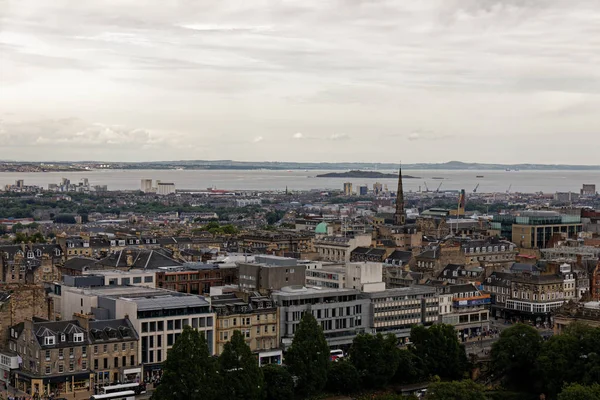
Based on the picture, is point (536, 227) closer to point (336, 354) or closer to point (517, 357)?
point (517, 357)

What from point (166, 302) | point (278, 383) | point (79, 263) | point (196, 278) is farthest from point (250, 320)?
point (79, 263)

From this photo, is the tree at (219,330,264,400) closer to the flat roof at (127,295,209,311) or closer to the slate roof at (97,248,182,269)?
the flat roof at (127,295,209,311)

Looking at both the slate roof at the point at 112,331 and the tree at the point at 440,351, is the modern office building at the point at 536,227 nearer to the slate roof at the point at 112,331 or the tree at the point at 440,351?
the tree at the point at 440,351

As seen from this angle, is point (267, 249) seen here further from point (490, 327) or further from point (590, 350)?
point (590, 350)

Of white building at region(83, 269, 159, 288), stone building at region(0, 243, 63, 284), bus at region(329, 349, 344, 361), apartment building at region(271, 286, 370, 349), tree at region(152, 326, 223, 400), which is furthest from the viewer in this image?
stone building at region(0, 243, 63, 284)

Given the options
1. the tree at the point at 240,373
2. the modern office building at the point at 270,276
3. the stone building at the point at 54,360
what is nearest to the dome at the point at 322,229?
the modern office building at the point at 270,276

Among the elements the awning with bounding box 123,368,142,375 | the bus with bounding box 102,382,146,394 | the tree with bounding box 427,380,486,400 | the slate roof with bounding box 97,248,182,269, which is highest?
the slate roof with bounding box 97,248,182,269

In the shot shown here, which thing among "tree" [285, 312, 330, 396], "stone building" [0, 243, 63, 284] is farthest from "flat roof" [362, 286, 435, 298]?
"stone building" [0, 243, 63, 284]

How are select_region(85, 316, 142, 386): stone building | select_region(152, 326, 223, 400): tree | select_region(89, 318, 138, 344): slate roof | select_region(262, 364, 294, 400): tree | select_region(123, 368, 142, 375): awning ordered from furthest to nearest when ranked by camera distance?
select_region(123, 368, 142, 375): awning
select_region(89, 318, 138, 344): slate roof
select_region(85, 316, 142, 386): stone building
select_region(262, 364, 294, 400): tree
select_region(152, 326, 223, 400): tree
